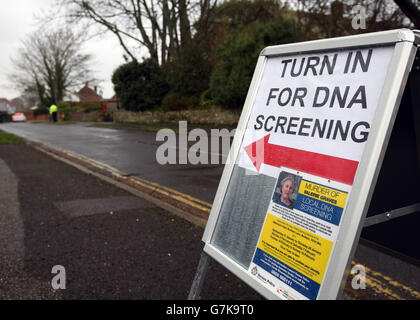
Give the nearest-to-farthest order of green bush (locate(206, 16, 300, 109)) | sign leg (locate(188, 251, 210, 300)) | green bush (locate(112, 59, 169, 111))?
sign leg (locate(188, 251, 210, 300)) → green bush (locate(206, 16, 300, 109)) → green bush (locate(112, 59, 169, 111))

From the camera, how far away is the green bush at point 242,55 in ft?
52.9

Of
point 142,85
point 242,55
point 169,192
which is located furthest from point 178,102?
→ point 169,192

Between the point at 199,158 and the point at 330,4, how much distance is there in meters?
11.5

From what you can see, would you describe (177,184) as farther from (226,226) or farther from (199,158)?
(226,226)

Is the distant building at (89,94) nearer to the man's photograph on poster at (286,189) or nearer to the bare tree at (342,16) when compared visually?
the bare tree at (342,16)

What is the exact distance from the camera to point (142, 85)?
2592 centimetres

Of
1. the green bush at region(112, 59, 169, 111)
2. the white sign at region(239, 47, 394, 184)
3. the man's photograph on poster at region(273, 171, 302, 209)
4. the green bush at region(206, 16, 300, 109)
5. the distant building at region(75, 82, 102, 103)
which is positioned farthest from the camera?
the distant building at region(75, 82, 102, 103)

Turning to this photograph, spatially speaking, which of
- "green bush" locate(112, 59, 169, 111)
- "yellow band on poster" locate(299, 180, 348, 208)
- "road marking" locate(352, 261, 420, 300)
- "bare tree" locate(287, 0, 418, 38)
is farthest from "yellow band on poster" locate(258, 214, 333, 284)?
"green bush" locate(112, 59, 169, 111)

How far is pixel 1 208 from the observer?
16.2ft

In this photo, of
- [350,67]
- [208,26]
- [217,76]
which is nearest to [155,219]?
[350,67]

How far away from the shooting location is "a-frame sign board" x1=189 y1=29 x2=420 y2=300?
139 centimetres

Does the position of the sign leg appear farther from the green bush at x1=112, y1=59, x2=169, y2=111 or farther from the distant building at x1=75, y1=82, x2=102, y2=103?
the distant building at x1=75, y1=82, x2=102, y2=103

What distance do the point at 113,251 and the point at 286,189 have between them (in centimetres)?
245

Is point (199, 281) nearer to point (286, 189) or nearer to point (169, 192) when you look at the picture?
point (286, 189)
